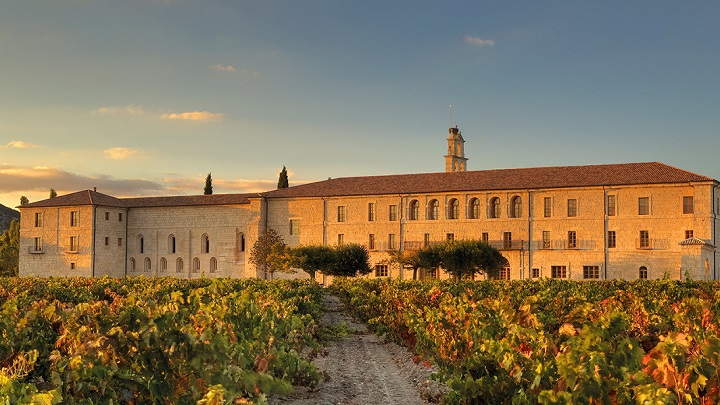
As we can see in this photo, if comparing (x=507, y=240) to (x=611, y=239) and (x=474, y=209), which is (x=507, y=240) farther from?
(x=611, y=239)

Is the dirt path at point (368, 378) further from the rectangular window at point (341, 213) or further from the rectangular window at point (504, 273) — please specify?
the rectangular window at point (341, 213)

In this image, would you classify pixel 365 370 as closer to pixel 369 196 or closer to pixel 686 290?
pixel 686 290

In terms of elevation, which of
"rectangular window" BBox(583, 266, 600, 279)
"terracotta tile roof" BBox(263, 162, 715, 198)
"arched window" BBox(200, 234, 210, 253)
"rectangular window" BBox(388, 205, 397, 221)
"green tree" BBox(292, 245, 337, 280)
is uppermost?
"terracotta tile roof" BBox(263, 162, 715, 198)

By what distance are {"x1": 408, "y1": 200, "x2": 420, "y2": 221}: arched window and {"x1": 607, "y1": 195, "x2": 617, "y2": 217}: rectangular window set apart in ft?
43.2

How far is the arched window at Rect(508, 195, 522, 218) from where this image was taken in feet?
176

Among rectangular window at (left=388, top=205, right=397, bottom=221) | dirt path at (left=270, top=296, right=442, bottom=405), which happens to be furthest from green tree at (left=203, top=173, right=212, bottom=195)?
dirt path at (left=270, top=296, right=442, bottom=405)

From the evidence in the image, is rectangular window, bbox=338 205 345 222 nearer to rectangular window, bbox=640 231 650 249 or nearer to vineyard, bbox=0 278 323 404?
rectangular window, bbox=640 231 650 249

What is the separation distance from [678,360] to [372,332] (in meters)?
16.3

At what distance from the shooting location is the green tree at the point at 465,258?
49156 mm

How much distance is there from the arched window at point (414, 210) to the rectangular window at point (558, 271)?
10.3m

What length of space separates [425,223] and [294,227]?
10393 millimetres

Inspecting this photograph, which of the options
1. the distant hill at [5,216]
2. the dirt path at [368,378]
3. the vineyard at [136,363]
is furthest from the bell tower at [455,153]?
the distant hill at [5,216]

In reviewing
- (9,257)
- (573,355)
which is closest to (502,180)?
(573,355)

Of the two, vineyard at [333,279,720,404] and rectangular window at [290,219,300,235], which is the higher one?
rectangular window at [290,219,300,235]
